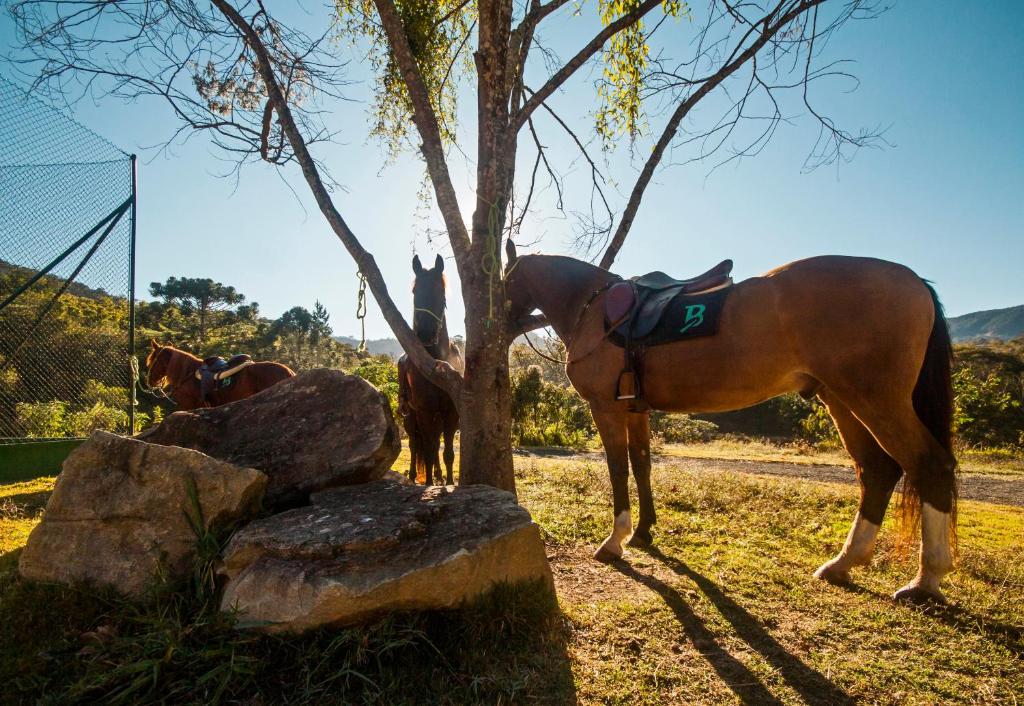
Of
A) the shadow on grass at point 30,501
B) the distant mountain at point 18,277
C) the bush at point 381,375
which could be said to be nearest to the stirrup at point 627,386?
the shadow on grass at point 30,501

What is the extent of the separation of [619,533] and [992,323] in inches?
10279

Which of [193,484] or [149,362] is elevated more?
[149,362]

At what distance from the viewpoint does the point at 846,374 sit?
310 centimetres

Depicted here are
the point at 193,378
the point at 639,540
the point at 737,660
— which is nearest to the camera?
the point at 737,660

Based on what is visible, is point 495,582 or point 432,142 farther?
point 432,142

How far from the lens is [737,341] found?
3312 millimetres

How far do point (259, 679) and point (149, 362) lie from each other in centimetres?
863

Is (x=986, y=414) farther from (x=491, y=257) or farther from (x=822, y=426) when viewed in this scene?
(x=491, y=257)

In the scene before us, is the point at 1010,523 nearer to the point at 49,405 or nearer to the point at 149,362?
the point at 49,405

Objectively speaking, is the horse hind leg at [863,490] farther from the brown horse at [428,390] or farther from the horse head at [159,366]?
the horse head at [159,366]

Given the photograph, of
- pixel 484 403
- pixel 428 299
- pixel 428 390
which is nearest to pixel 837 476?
pixel 428 390

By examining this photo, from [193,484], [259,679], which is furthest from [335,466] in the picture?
[259,679]

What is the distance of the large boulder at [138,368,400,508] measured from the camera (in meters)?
3.02

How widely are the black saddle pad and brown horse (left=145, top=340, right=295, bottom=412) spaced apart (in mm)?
5600
